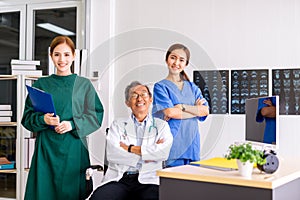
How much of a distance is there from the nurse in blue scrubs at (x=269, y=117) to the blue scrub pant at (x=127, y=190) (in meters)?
0.76

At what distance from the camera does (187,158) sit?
2.70 metres

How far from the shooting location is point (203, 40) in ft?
11.6

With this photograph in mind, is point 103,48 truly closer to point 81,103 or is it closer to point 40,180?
point 81,103

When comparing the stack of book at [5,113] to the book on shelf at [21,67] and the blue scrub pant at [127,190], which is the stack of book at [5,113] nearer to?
the book on shelf at [21,67]

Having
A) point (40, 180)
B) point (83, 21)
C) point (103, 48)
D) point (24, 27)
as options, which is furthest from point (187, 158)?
point (24, 27)

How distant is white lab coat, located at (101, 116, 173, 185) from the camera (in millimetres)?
2533

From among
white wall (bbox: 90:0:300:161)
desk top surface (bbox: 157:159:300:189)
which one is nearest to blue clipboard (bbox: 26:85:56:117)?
white wall (bbox: 90:0:300:161)

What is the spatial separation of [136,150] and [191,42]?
145 cm

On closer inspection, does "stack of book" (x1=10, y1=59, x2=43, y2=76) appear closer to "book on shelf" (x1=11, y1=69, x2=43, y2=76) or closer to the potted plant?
"book on shelf" (x1=11, y1=69, x2=43, y2=76)

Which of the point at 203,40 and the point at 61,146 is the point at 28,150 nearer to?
the point at 61,146

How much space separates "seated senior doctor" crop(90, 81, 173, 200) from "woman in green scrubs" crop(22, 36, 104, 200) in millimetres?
215

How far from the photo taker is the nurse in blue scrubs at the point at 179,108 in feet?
8.66

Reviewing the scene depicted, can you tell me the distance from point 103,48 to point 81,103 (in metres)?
1.25

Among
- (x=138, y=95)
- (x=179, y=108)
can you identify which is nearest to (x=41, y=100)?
(x=138, y=95)
